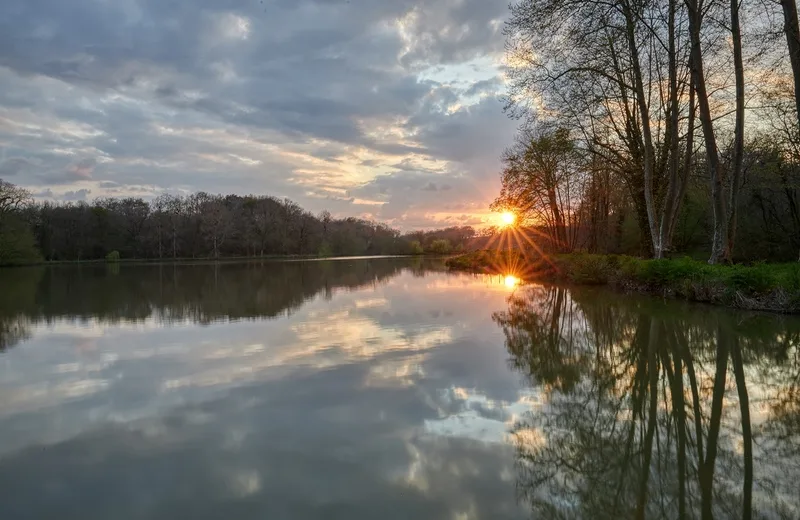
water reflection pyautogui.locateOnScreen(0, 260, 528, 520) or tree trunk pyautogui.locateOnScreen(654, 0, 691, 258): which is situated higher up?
tree trunk pyautogui.locateOnScreen(654, 0, 691, 258)

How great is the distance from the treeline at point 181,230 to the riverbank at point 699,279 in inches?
2216

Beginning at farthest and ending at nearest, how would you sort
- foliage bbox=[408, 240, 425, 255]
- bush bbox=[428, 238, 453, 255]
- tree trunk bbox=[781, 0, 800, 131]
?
foliage bbox=[408, 240, 425, 255], bush bbox=[428, 238, 453, 255], tree trunk bbox=[781, 0, 800, 131]

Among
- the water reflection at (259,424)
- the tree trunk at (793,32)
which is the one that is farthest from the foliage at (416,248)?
the water reflection at (259,424)

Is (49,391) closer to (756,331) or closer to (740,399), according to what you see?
(740,399)

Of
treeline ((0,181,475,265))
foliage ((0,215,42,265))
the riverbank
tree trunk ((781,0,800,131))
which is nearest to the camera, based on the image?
the riverbank

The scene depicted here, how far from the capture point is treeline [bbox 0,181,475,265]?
6831cm

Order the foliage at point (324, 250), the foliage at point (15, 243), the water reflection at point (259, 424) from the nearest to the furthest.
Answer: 1. the water reflection at point (259, 424)
2. the foliage at point (15, 243)
3. the foliage at point (324, 250)

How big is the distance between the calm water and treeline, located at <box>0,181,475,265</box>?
5773 centimetres

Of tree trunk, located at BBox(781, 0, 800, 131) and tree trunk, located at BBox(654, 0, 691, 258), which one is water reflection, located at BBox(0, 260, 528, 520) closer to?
tree trunk, located at BBox(654, 0, 691, 258)

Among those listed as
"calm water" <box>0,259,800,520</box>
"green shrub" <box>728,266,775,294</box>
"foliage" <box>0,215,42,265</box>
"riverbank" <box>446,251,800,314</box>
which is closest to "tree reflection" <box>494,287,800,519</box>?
"calm water" <box>0,259,800,520</box>

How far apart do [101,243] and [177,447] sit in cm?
7874

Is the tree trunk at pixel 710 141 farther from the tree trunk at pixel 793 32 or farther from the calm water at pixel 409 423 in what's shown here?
the calm water at pixel 409 423

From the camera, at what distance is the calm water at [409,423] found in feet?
10.9

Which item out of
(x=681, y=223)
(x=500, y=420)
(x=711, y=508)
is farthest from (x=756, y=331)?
(x=681, y=223)
